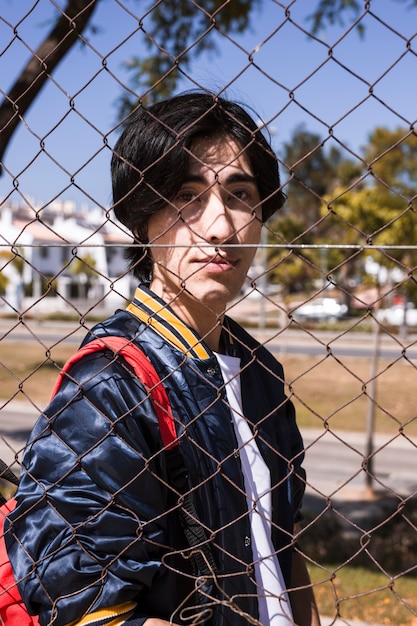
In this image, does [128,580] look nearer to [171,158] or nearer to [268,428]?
A: [268,428]

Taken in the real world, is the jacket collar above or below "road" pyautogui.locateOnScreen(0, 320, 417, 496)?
above

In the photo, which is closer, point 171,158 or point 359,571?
point 171,158

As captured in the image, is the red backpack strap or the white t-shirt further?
the white t-shirt

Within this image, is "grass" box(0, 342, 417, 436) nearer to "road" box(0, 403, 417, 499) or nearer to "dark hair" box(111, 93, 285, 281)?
"road" box(0, 403, 417, 499)

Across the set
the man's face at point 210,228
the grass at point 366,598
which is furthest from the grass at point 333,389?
the man's face at point 210,228

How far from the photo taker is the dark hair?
1.59m

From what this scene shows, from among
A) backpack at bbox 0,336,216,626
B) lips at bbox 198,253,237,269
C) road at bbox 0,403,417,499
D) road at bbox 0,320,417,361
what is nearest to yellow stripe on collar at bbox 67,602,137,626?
backpack at bbox 0,336,216,626

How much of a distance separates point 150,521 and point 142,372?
0.28 metres

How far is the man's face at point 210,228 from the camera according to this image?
62.5 inches

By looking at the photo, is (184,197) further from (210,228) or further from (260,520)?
(260,520)

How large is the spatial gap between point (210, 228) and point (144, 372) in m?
0.34

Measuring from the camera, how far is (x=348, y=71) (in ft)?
4.60

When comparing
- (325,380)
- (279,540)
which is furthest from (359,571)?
(325,380)

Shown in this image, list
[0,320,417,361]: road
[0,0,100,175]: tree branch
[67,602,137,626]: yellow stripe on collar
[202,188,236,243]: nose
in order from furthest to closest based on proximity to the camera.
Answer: [0,320,417,361]: road, [0,0,100,175]: tree branch, [202,188,236,243]: nose, [67,602,137,626]: yellow stripe on collar
